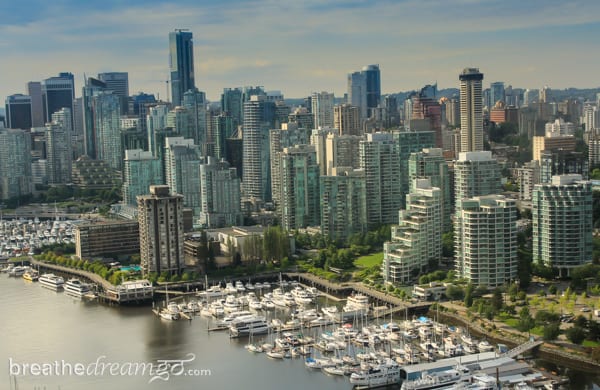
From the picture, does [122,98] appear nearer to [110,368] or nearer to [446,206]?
[446,206]

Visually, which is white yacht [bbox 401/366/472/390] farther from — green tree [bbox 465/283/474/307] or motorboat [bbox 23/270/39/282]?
motorboat [bbox 23/270/39/282]

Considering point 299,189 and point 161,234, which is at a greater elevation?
point 299,189

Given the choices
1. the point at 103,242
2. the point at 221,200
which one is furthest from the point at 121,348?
the point at 221,200

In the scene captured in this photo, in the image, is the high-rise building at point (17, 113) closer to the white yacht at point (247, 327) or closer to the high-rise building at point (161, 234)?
the high-rise building at point (161, 234)

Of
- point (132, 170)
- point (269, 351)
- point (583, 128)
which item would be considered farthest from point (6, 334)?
point (583, 128)

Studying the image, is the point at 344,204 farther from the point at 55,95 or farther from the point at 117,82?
the point at 117,82

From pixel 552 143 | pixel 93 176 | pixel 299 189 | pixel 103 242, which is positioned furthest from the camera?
pixel 93 176

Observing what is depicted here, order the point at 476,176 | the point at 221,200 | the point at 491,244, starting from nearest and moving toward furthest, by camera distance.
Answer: the point at 491,244 < the point at 476,176 < the point at 221,200
